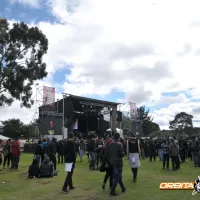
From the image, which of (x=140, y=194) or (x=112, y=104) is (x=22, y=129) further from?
(x=140, y=194)

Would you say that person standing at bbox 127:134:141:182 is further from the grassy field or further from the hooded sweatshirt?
the hooded sweatshirt

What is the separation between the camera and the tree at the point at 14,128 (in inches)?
2520

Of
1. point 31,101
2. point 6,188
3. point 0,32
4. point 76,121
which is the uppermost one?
point 0,32

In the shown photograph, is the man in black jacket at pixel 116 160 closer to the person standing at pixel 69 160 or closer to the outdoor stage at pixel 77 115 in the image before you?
the person standing at pixel 69 160

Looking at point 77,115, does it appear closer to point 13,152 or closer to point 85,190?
point 13,152

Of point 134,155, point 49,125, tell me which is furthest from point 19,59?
point 134,155

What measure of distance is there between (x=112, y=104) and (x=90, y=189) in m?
23.8

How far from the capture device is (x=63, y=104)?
1097 inches

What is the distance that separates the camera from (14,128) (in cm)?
6506

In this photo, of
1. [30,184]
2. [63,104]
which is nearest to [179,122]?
[63,104]

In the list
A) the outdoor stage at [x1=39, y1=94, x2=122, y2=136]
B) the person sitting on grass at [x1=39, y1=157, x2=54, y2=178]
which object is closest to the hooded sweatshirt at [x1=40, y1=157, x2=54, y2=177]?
the person sitting on grass at [x1=39, y1=157, x2=54, y2=178]

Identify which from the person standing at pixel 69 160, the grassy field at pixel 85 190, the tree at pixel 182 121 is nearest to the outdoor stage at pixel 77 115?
the grassy field at pixel 85 190

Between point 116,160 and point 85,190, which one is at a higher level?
point 116,160

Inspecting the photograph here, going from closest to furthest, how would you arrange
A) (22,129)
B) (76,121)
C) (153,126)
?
1. (76,121)
2. (22,129)
3. (153,126)
